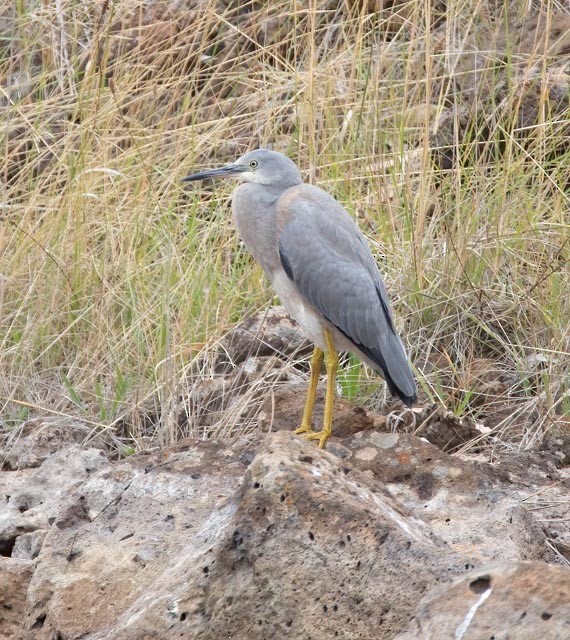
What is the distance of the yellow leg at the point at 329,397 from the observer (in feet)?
11.9

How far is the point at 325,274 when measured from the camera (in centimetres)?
395

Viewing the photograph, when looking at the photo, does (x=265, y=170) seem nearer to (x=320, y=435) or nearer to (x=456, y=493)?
(x=320, y=435)

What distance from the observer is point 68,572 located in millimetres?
2898

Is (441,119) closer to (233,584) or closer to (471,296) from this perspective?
(471,296)

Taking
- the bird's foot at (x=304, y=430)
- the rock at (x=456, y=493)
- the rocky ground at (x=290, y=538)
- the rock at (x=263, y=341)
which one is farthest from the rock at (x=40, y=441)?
the rock at (x=456, y=493)

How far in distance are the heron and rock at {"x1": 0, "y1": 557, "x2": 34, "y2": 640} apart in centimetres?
113

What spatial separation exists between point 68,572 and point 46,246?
256cm

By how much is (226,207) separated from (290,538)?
349 centimetres

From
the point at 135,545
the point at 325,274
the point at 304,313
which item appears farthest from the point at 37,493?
the point at 325,274

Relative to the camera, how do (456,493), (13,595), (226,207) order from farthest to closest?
(226,207) → (456,493) → (13,595)

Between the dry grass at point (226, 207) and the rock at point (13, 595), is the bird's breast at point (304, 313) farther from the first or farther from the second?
the rock at point (13, 595)

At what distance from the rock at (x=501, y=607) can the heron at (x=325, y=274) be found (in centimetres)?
186

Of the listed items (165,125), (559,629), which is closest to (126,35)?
(165,125)

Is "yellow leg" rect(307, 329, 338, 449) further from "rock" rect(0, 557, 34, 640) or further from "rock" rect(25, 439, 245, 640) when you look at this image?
"rock" rect(0, 557, 34, 640)
